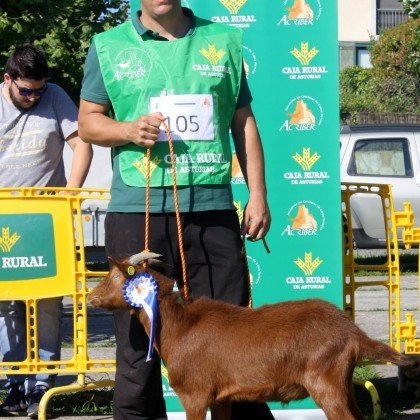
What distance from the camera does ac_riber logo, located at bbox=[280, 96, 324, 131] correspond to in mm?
6145

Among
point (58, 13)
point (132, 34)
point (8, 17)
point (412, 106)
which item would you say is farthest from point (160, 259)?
point (412, 106)

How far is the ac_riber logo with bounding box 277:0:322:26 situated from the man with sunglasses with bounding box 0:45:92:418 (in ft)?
5.00

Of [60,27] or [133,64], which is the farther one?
[60,27]

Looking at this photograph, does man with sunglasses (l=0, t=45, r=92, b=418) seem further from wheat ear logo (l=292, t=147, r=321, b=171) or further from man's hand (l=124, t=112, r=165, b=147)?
man's hand (l=124, t=112, r=165, b=147)

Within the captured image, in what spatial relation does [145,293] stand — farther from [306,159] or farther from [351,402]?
[306,159]

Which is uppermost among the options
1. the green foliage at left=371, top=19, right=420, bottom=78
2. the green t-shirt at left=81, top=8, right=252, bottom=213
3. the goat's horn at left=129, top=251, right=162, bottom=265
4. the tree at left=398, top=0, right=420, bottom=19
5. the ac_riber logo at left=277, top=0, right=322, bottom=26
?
the green foliage at left=371, top=19, right=420, bottom=78

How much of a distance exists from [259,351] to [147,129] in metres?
0.99

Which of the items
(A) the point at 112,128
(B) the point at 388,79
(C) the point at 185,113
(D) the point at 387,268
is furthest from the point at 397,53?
(A) the point at 112,128

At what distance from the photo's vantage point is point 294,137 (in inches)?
244

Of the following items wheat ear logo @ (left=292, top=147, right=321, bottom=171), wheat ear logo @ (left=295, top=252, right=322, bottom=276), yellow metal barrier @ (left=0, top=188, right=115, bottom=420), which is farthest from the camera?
yellow metal barrier @ (left=0, top=188, right=115, bottom=420)

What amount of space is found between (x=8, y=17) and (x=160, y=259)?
218 inches

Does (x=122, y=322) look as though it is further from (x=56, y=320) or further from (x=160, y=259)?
(x=56, y=320)

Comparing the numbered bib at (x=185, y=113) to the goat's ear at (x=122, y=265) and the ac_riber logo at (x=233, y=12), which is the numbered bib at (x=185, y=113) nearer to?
the goat's ear at (x=122, y=265)

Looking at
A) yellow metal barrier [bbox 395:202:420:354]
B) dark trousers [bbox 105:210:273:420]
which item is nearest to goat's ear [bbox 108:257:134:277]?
dark trousers [bbox 105:210:273:420]
